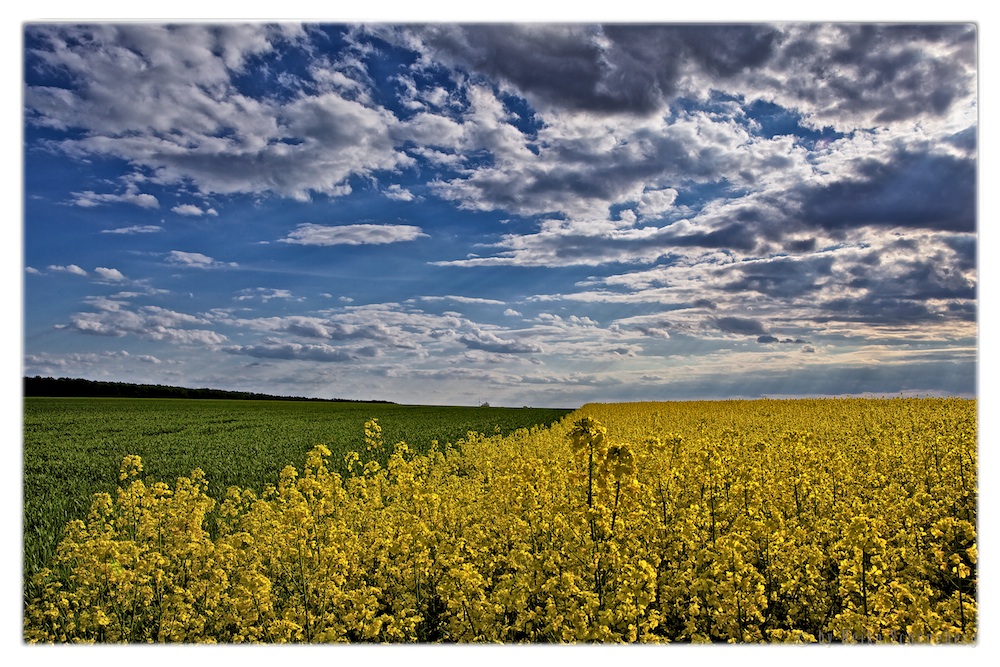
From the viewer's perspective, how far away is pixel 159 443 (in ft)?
50.5

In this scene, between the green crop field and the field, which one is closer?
the field

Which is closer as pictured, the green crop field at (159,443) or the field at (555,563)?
the field at (555,563)

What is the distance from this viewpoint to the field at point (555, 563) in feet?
13.2

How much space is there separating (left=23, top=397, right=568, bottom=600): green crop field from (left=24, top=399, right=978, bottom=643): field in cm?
168

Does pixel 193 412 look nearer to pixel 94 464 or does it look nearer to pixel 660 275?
pixel 94 464

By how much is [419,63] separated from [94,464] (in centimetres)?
961

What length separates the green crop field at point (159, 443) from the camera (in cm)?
795

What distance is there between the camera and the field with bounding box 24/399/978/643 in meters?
4.02

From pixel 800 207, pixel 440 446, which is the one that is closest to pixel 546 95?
pixel 800 207

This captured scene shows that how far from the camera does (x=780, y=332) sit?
5.68 m

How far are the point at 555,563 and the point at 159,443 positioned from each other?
14.0m

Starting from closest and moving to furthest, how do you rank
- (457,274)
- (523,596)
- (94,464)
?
(523,596), (457,274), (94,464)

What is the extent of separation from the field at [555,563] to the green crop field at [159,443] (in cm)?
168

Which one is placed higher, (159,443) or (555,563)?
(555,563)
